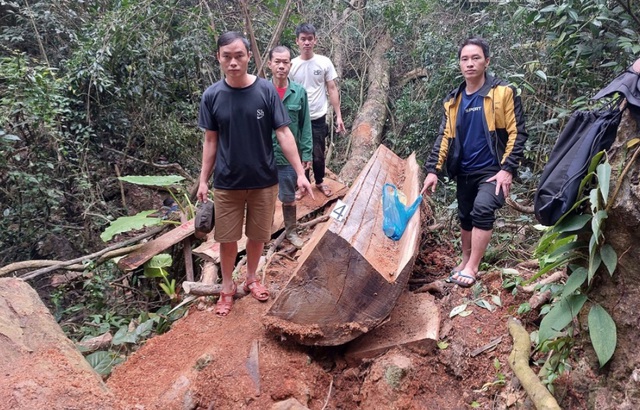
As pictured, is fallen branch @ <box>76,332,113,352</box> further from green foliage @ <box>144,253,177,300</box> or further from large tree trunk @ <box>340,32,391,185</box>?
large tree trunk @ <box>340,32,391,185</box>

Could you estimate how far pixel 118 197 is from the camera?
7324 mm

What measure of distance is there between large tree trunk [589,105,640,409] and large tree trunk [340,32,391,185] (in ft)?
16.1

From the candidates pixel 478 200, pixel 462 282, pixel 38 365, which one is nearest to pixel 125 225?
pixel 38 365

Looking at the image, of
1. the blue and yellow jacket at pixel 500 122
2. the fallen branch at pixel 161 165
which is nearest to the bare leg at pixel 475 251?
the blue and yellow jacket at pixel 500 122

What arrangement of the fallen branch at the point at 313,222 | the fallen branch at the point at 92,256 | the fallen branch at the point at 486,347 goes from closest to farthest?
the fallen branch at the point at 486,347 → the fallen branch at the point at 92,256 → the fallen branch at the point at 313,222

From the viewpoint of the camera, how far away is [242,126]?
3.13 metres

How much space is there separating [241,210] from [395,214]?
4.17ft

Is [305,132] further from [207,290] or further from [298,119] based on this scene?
[207,290]

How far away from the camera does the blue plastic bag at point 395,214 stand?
12.2ft

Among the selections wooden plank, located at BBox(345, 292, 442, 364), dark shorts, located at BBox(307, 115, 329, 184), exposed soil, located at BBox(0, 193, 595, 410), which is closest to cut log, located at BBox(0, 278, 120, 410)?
exposed soil, located at BBox(0, 193, 595, 410)

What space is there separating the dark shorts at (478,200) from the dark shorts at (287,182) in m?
1.53

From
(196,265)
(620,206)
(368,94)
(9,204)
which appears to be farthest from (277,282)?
(368,94)

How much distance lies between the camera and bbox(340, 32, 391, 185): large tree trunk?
7.46 metres

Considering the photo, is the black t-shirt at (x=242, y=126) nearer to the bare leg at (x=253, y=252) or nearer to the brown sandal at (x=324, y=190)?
the bare leg at (x=253, y=252)
